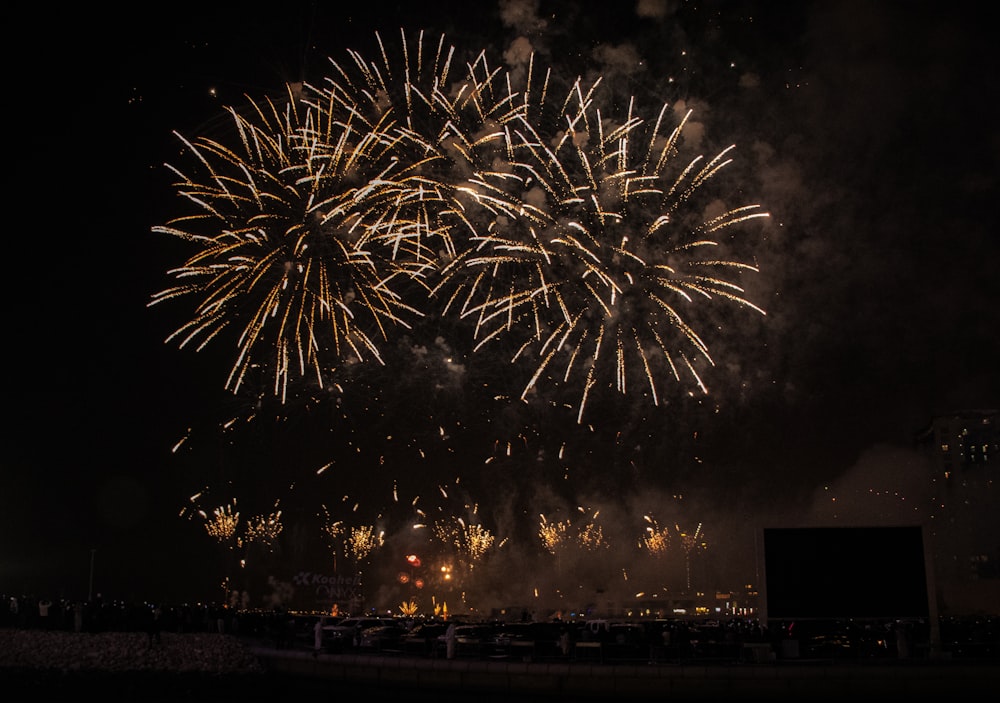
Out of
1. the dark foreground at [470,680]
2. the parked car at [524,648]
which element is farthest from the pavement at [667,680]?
the parked car at [524,648]

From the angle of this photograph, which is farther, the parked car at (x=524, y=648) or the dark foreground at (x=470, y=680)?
the parked car at (x=524, y=648)

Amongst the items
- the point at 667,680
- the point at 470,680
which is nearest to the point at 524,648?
the point at 470,680

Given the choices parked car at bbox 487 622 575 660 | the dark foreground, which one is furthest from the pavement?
parked car at bbox 487 622 575 660

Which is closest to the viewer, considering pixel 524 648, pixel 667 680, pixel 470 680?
pixel 667 680

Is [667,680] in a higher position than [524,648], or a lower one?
lower

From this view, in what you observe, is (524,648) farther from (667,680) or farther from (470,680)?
(667,680)

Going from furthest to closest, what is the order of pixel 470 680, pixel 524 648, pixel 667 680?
pixel 524 648
pixel 470 680
pixel 667 680

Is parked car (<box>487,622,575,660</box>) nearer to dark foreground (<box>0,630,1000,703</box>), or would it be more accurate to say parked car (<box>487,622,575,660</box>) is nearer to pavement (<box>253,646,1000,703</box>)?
pavement (<box>253,646,1000,703</box>)

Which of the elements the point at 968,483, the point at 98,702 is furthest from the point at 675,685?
the point at 968,483

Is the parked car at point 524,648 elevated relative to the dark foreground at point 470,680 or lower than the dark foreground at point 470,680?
elevated

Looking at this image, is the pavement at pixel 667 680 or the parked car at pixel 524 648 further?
the parked car at pixel 524 648

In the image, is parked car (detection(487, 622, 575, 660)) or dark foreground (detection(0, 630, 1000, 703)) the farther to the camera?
parked car (detection(487, 622, 575, 660))

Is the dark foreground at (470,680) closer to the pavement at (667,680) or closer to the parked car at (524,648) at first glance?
the pavement at (667,680)
